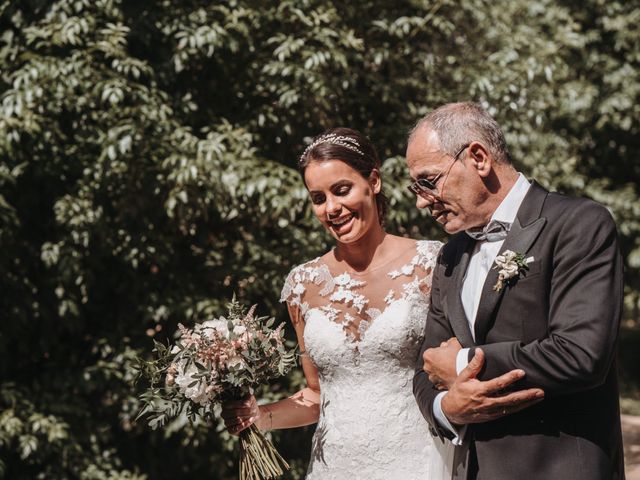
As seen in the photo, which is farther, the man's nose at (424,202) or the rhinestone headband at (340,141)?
the rhinestone headband at (340,141)

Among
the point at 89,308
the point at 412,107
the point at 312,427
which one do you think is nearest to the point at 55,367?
the point at 89,308

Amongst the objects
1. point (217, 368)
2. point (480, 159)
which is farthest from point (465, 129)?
point (217, 368)

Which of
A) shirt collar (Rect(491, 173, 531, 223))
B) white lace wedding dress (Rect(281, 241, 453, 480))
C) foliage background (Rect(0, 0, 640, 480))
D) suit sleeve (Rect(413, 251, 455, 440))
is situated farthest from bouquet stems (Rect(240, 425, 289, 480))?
foliage background (Rect(0, 0, 640, 480))

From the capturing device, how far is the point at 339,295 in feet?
11.4

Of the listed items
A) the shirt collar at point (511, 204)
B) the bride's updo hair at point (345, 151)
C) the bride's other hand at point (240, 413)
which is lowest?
the bride's other hand at point (240, 413)

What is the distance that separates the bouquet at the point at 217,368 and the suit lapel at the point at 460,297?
0.72 m

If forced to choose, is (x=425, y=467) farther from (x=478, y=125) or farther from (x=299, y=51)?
(x=299, y=51)

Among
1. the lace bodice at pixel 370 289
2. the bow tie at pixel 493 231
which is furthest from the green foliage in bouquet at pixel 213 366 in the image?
the bow tie at pixel 493 231

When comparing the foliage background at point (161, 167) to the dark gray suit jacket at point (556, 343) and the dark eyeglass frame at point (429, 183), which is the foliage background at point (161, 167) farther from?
the dark gray suit jacket at point (556, 343)

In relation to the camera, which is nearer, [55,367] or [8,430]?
[8,430]

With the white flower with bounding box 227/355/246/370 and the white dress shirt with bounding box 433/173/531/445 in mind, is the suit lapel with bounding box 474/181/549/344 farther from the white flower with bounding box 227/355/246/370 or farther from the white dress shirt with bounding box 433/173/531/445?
the white flower with bounding box 227/355/246/370

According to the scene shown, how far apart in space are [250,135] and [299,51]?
697 millimetres

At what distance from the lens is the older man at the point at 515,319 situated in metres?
Answer: 2.25

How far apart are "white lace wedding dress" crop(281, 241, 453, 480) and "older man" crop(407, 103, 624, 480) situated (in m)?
0.65
